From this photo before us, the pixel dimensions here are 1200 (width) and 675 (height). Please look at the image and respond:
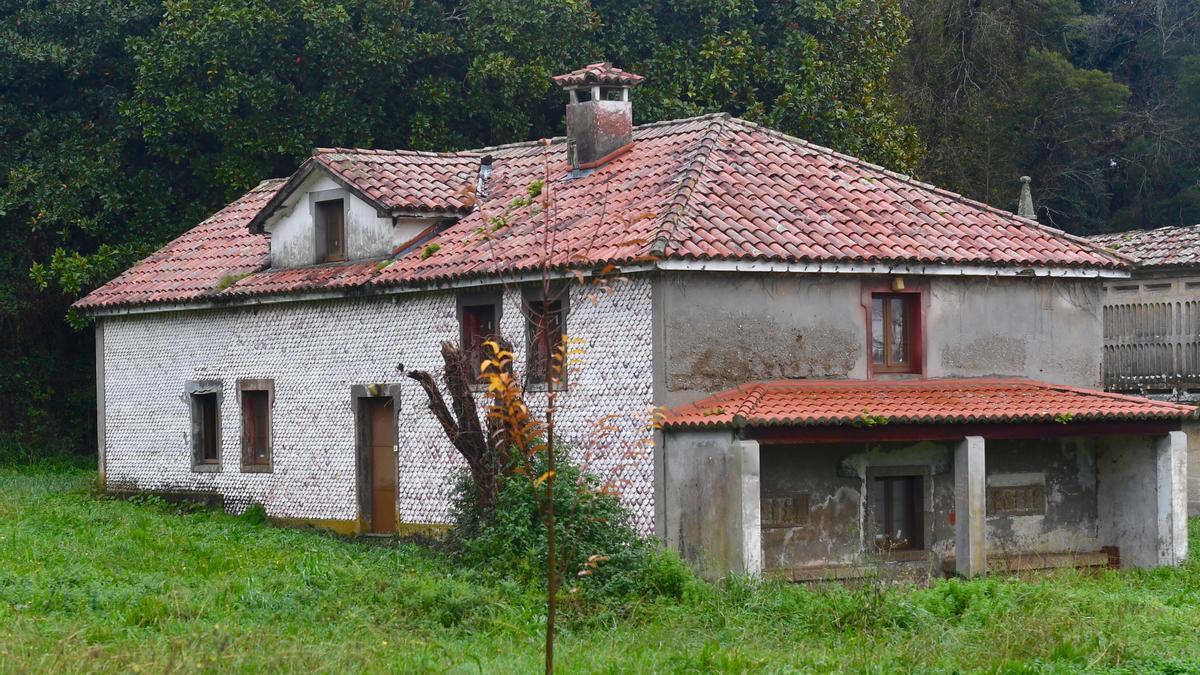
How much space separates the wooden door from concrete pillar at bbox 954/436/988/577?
741 centimetres

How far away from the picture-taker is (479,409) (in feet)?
65.0

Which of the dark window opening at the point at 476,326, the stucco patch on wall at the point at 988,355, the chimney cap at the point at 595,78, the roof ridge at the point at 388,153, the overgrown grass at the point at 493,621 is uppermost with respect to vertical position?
the chimney cap at the point at 595,78

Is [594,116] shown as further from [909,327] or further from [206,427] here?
[206,427]

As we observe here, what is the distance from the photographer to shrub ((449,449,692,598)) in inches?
650

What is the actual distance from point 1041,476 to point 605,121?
23.9ft

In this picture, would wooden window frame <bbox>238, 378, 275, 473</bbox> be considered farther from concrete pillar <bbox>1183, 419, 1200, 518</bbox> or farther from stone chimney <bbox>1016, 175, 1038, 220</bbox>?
concrete pillar <bbox>1183, 419, 1200, 518</bbox>

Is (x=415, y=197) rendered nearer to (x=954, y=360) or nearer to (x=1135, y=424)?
(x=954, y=360)

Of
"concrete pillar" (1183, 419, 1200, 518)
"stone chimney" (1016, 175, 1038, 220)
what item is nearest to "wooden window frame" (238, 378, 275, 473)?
"stone chimney" (1016, 175, 1038, 220)

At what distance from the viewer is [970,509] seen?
1862cm

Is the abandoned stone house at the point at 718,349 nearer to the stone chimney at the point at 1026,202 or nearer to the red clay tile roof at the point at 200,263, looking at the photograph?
the red clay tile roof at the point at 200,263

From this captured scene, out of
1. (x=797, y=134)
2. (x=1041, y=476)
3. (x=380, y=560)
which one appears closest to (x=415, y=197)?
(x=380, y=560)

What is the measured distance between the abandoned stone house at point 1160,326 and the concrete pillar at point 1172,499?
662cm

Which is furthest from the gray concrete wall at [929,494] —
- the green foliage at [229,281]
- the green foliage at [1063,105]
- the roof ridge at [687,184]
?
the green foliage at [1063,105]

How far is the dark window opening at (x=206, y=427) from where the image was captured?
2509 cm
